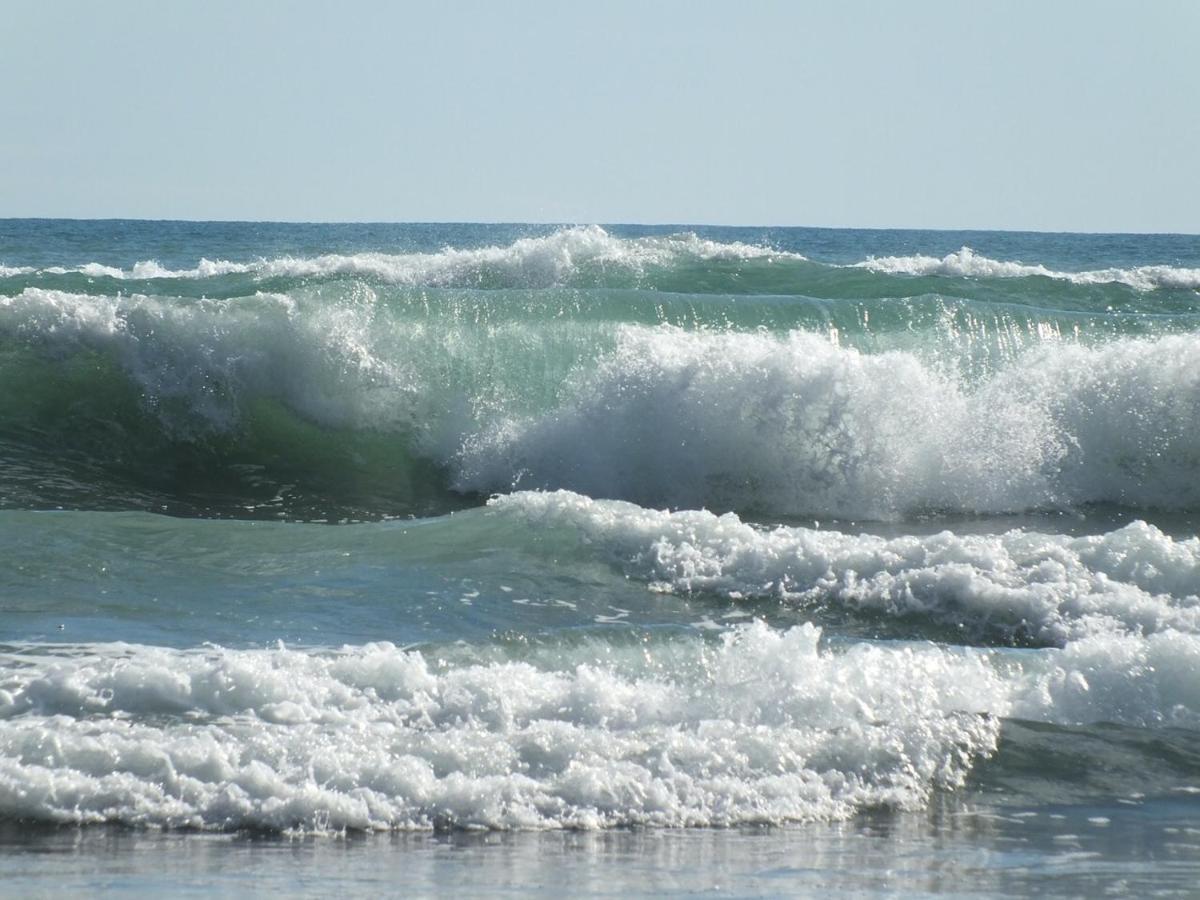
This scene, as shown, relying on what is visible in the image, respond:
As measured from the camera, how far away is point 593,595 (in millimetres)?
6770

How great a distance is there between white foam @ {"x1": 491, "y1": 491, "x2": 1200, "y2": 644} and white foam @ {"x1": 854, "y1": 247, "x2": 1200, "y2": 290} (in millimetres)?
12325

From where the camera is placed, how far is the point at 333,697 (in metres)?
4.85

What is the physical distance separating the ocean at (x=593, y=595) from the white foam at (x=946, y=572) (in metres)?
0.02

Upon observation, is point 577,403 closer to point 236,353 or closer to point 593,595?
point 236,353

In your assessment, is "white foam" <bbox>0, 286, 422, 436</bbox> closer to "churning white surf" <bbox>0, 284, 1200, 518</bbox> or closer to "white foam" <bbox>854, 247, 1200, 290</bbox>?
"churning white surf" <bbox>0, 284, 1200, 518</bbox>

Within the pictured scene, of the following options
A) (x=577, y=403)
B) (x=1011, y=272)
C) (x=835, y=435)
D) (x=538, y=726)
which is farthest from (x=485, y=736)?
(x=1011, y=272)

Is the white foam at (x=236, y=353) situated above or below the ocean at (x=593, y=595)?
above

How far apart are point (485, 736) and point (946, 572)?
3073mm

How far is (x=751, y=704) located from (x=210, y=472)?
6538 mm

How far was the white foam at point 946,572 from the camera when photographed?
6.51 m

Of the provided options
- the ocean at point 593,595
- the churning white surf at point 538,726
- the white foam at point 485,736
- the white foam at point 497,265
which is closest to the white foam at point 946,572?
the ocean at point 593,595

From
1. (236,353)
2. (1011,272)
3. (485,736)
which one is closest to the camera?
(485,736)

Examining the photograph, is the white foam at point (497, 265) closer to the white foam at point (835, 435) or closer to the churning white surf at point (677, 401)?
the churning white surf at point (677, 401)

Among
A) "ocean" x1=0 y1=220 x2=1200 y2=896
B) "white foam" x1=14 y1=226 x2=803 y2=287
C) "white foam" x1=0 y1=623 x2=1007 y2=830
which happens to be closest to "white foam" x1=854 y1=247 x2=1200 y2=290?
"white foam" x1=14 y1=226 x2=803 y2=287
